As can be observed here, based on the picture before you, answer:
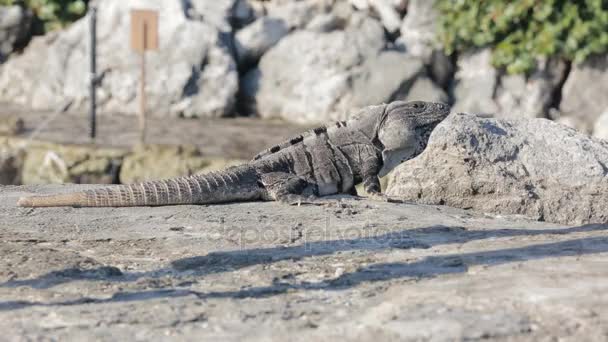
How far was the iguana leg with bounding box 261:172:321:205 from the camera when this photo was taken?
Answer: 23.4ft

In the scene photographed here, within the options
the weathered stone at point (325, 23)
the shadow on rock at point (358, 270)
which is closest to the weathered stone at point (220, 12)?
the weathered stone at point (325, 23)

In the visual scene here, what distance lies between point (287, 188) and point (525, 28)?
35.8 ft

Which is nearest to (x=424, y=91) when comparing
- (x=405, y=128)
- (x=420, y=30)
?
(x=420, y=30)

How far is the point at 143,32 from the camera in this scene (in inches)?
548

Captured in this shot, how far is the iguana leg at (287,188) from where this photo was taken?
7.12 meters

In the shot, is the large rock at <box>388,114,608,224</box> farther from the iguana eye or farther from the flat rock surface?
the flat rock surface

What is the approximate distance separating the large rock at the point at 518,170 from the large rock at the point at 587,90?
9.34 metres

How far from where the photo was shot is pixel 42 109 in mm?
16641

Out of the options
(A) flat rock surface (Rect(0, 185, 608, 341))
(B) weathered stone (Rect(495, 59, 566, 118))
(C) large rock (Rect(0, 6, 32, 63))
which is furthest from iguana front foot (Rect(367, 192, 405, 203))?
(C) large rock (Rect(0, 6, 32, 63))

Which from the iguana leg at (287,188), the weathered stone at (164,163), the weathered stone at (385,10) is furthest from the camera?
the weathered stone at (385,10)

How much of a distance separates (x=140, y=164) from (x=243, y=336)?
8145mm

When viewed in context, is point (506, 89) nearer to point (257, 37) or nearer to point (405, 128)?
point (257, 37)

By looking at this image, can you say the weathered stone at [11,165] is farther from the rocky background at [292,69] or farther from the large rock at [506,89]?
the large rock at [506,89]

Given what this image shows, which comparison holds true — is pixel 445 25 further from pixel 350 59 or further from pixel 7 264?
pixel 7 264
